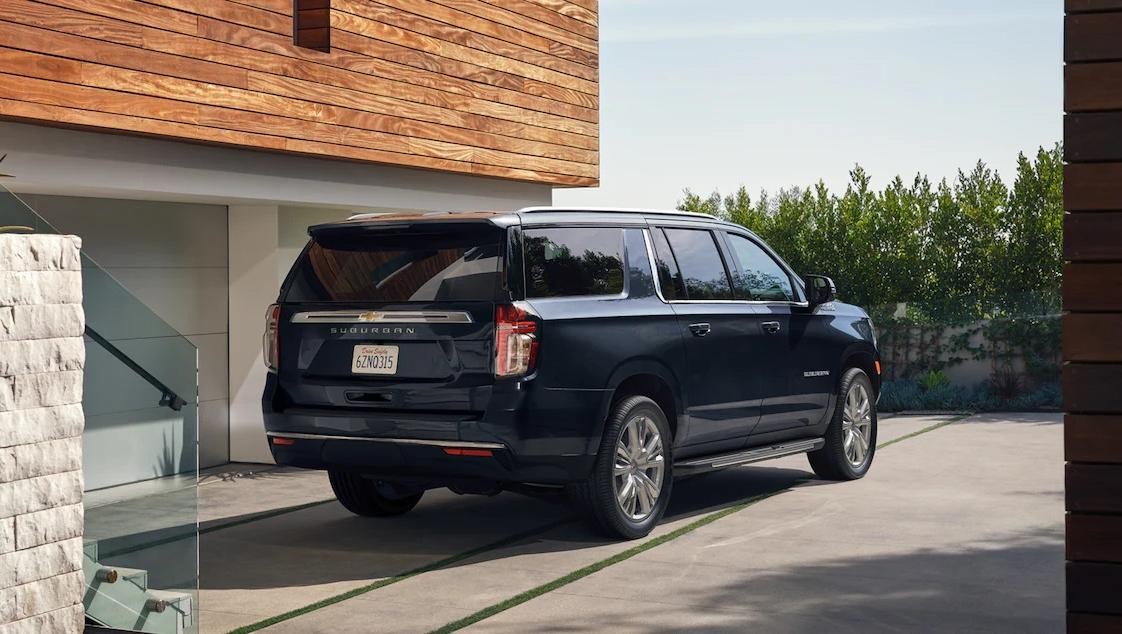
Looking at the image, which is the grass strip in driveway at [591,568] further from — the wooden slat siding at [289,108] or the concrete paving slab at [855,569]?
the wooden slat siding at [289,108]

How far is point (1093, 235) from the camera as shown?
185 inches

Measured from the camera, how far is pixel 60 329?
20.6 feet

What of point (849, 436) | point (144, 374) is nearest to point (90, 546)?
point (144, 374)

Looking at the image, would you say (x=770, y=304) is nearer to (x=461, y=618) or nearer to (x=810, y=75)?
(x=461, y=618)

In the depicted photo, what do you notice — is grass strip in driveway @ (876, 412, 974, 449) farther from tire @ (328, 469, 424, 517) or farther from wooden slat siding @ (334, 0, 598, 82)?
tire @ (328, 469, 424, 517)

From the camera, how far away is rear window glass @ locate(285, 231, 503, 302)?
8406mm

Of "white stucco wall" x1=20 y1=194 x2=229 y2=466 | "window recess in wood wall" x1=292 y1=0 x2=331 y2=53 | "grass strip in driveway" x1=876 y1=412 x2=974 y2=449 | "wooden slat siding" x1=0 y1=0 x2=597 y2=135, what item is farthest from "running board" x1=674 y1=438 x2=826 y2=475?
"window recess in wood wall" x1=292 y1=0 x2=331 y2=53

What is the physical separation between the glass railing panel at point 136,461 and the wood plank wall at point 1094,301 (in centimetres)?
359

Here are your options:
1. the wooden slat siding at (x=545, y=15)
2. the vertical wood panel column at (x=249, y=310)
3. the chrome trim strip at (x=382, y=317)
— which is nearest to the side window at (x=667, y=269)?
the chrome trim strip at (x=382, y=317)

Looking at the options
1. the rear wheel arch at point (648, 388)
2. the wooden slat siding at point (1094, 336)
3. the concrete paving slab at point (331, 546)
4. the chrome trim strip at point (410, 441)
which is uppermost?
the wooden slat siding at point (1094, 336)

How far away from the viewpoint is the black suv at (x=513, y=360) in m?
8.20

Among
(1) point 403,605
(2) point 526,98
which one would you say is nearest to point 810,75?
(2) point 526,98

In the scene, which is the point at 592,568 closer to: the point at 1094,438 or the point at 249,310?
the point at 1094,438

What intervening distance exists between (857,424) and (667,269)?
2752mm
